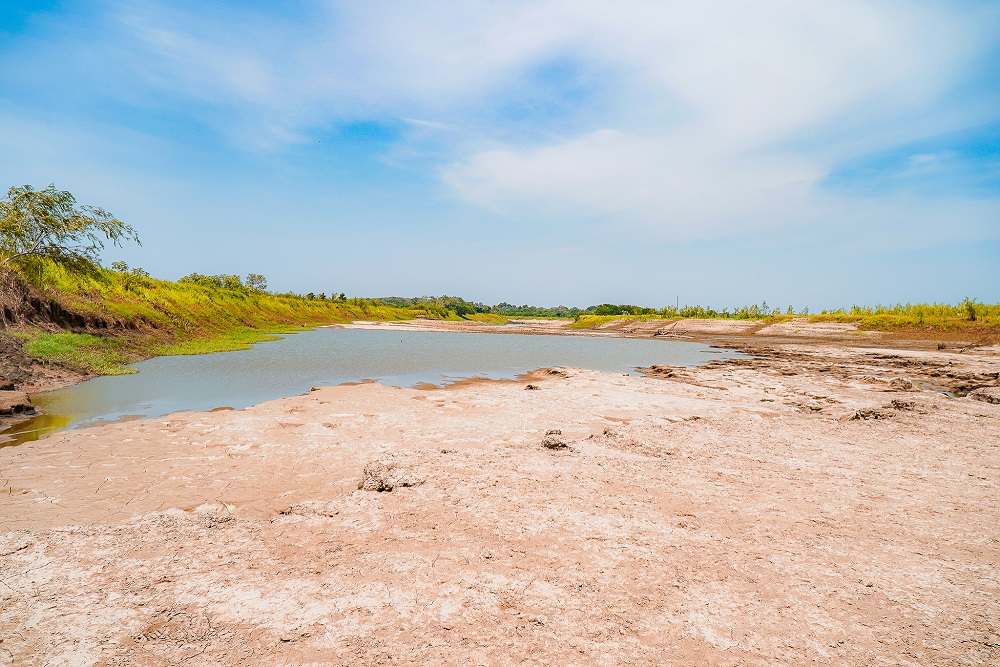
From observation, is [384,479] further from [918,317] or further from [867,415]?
[918,317]

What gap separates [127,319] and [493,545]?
27.0m

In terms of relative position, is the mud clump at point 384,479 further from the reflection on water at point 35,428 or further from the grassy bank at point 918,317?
the grassy bank at point 918,317

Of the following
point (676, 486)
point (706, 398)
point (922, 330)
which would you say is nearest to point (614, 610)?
point (676, 486)

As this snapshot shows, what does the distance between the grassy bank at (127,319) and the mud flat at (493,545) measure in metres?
11.2

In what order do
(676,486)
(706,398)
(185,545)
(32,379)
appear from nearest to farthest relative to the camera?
(185,545)
(676,486)
(32,379)
(706,398)

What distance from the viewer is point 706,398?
42.9 feet

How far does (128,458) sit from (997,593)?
1030 centimetres

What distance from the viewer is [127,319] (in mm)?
23047

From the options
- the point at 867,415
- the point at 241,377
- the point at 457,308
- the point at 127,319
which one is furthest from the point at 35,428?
the point at 457,308

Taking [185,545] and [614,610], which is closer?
[614,610]

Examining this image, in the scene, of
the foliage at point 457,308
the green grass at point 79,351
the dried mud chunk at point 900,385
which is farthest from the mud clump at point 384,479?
the foliage at point 457,308

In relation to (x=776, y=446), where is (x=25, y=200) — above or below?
above

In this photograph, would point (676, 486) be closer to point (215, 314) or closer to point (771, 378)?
point (771, 378)

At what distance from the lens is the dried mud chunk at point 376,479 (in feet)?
19.0
